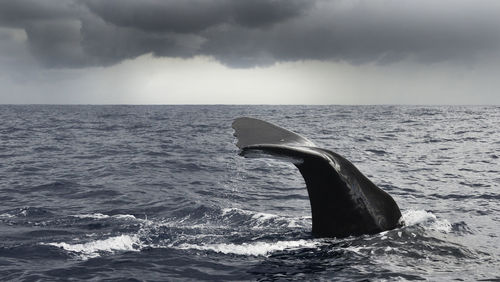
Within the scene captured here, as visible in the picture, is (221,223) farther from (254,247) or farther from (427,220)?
(427,220)

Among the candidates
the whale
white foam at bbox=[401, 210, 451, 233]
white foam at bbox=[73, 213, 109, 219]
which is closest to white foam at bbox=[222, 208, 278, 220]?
white foam at bbox=[73, 213, 109, 219]

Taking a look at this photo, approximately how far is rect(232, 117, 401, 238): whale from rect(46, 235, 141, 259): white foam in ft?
8.65

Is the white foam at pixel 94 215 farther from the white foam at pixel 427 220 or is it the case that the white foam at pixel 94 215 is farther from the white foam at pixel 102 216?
the white foam at pixel 427 220

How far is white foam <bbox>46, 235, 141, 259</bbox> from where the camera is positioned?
7242 millimetres

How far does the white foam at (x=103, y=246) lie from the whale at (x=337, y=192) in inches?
104

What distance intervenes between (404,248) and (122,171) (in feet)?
43.4

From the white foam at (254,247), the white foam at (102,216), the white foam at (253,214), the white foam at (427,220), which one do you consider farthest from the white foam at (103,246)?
the white foam at (427,220)

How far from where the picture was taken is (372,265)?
6.01 metres

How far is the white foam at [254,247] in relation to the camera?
7039mm

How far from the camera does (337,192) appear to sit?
619cm

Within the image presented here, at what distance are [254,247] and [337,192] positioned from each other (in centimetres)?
184

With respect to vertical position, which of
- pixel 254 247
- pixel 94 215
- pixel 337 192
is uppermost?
pixel 337 192

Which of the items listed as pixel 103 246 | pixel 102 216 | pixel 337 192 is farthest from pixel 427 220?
pixel 102 216

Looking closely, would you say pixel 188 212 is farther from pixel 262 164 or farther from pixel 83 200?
pixel 262 164
